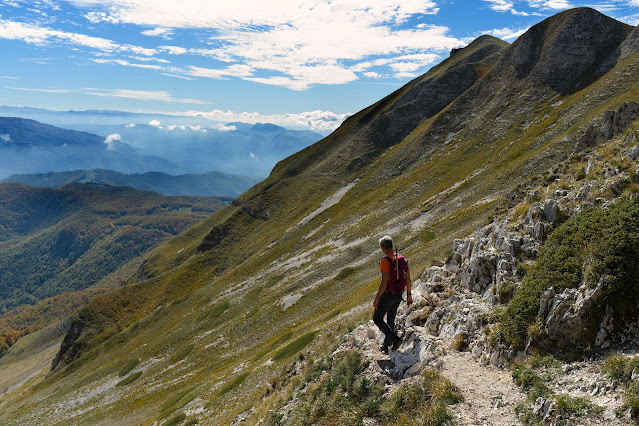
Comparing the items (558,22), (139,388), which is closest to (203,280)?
(139,388)

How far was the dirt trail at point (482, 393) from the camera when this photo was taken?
33.6 feet

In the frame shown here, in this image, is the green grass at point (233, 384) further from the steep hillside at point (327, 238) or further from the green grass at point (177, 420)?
the green grass at point (177, 420)

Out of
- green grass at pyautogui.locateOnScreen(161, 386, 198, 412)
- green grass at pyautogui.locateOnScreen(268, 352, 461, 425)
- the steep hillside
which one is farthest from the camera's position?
the steep hillside

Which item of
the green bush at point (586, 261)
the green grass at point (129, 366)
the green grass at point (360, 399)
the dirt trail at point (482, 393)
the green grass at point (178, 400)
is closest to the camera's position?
the dirt trail at point (482, 393)

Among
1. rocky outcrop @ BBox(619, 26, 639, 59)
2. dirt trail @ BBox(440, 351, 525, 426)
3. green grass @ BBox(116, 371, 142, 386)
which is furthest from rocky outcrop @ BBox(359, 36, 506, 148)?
dirt trail @ BBox(440, 351, 525, 426)

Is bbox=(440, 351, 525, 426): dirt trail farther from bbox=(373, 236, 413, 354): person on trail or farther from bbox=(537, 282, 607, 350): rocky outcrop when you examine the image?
bbox=(373, 236, 413, 354): person on trail

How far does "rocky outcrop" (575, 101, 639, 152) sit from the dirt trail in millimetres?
29072

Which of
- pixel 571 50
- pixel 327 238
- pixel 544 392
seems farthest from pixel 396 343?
pixel 571 50

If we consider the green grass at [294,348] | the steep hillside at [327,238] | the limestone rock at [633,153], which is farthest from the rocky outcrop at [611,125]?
the green grass at [294,348]

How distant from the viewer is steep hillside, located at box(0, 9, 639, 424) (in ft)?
140

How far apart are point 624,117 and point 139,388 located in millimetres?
72385

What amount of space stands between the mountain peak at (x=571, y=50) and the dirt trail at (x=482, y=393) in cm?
10488

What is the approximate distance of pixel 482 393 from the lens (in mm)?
11297

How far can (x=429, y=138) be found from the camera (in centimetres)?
11344
